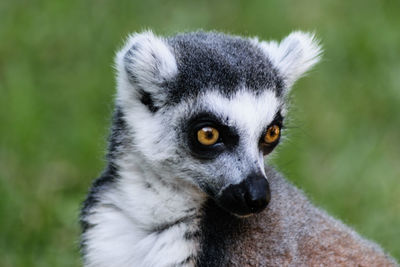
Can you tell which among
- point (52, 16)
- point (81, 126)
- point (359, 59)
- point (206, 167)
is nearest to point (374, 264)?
point (206, 167)

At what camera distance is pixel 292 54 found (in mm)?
4082

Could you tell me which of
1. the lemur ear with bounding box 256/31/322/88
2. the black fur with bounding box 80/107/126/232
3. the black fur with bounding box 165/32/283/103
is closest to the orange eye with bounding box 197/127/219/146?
the black fur with bounding box 165/32/283/103

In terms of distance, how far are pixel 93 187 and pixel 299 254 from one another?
3.76 feet

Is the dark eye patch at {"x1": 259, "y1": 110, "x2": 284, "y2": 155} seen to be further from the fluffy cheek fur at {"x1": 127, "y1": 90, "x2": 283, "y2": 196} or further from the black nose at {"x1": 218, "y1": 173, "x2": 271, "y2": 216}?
the black nose at {"x1": 218, "y1": 173, "x2": 271, "y2": 216}

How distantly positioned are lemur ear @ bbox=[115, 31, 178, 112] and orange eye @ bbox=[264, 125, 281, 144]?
0.54m

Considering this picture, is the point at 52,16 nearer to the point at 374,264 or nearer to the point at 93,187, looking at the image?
the point at 93,187

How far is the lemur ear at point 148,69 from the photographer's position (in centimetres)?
374

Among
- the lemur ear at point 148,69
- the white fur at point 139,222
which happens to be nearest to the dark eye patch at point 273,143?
the white fur at point 139,222

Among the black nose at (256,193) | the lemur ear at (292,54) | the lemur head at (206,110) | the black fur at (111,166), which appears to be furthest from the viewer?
the lemur ear at (292,54)

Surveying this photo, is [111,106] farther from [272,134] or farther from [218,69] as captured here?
[272,134]

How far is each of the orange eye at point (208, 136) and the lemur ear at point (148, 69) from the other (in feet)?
1.00

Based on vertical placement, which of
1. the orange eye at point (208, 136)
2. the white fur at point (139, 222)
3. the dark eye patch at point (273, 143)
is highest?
the orange eye at point (208, 136)

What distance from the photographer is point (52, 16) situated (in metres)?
7.56

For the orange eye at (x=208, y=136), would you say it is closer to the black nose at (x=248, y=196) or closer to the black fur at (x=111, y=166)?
the black nose at (x=248, y=196)
